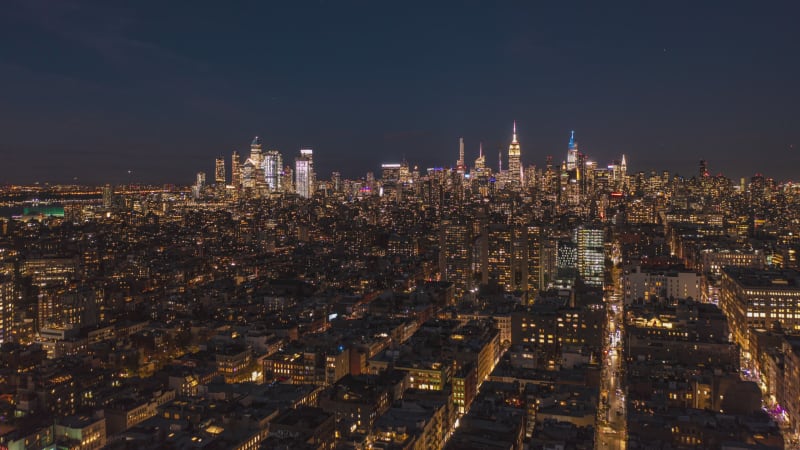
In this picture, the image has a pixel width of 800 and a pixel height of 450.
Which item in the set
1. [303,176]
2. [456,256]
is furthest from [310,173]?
[456,256]

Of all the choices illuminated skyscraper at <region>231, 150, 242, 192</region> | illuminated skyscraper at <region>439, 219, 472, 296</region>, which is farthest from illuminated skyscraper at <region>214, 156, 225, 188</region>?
illuminated skyscraper at <region>439, 219, 472, 296</region>

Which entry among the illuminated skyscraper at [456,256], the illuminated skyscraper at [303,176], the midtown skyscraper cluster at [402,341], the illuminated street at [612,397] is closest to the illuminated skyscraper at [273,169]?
the illuminated skyscraper at [303,176]

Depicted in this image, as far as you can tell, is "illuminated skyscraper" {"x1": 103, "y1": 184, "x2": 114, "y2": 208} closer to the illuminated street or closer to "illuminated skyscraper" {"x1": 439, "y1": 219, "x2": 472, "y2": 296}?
"illuminated skyscraper" {"x1": 439, "y1": 219, "x2": 472, "y2": 296}

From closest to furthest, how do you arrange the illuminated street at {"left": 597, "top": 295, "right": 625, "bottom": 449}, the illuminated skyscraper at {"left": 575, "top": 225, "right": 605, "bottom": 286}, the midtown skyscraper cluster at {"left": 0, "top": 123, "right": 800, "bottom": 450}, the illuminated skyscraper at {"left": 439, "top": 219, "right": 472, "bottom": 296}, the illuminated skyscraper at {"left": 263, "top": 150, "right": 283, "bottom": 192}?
the midtown skyscraper cluster at {"left": 0, "top": 123, "right": 800, "bottom": 450}, the illuminated street at {"left": 597, "top": 295, "right": 625, "bottom": 449}, the illuminated skyscraper at {"left": 439, "top": 219, "right": 472, "bottom": 296}, the illuminated skyscraper at {"left": 575, "top": 225, "right": 605, "bottom": 286}, the illuminated skyscraper at {"left": 263, "top": 150, "right": 283, "bottom": 192}

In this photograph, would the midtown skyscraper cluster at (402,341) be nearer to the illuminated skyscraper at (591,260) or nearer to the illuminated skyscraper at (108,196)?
the illuminated skyscraper at (591,260)

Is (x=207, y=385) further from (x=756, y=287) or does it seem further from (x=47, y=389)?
(x=756, y=287)

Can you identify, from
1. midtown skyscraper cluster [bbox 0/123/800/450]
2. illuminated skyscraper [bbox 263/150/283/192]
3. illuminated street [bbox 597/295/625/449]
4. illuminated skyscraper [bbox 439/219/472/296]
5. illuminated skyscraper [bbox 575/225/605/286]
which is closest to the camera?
midtown skyscraper cluster [bbox 0/123/800/450]

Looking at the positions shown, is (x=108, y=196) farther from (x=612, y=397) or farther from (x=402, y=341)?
(x=612, y=397)

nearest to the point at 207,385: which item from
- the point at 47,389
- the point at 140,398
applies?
the point at 140,398
